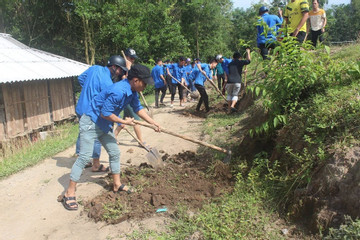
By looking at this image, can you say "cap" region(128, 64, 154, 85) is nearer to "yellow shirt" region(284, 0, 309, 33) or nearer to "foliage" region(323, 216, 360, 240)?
"foliage" region(323, 216, 360, 240)

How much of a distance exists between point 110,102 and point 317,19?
5.81 m

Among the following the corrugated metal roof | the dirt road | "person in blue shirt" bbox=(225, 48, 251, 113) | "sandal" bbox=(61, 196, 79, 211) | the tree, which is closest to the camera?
the dirt road

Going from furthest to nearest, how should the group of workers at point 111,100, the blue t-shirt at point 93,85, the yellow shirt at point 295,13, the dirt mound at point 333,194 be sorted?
the yellow shirt at point 295,13
the blue t-shirt at point 93,85
the group of workers at point 111,100
the dirt mound at point 333,194

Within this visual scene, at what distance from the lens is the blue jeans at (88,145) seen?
13.0ft

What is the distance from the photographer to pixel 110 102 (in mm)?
3779

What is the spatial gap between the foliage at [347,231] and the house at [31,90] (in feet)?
28.4

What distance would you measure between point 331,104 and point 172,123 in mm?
5525

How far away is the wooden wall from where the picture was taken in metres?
9.10

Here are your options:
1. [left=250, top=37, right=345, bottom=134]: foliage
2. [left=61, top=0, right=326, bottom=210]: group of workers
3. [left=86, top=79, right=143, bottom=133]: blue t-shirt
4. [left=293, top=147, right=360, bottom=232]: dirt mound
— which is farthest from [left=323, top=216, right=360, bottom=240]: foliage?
[left=86, top=79, right=143, bottom=133]: blue t-shirt

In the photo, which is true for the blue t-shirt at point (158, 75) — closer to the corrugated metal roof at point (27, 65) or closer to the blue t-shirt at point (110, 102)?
the corrugated metal roof at point (27, 65)

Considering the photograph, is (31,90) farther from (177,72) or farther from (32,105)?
(177,72)

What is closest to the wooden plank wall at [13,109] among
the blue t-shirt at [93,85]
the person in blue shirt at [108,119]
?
the blue t-shirt at [93,85]

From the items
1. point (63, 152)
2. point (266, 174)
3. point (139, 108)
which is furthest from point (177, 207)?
point (63, 152)

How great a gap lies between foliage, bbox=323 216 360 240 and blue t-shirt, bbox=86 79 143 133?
2808mm
